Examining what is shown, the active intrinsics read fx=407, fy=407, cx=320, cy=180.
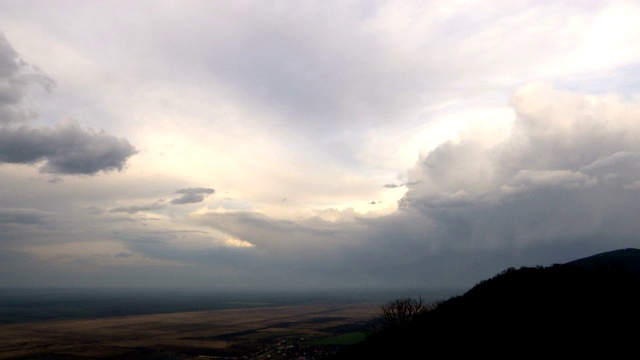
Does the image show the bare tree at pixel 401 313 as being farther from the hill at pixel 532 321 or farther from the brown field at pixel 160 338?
the brown field at pixel 160 338

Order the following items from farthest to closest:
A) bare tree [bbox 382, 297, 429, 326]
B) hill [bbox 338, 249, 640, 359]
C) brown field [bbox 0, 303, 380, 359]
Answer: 1. brown field [bbox 0, 303, 380, 359]
2. bare tree [bbox 382, 297, 429, 326]
3. hill [bbox 338, 249, 640, 359]

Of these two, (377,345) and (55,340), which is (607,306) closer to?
(377,345)

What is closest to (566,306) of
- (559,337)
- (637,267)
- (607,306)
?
(607,306)

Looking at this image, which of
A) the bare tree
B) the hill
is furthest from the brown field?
the hill

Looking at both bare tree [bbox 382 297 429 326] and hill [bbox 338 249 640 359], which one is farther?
bare tree [bbox 382 297 429 326]

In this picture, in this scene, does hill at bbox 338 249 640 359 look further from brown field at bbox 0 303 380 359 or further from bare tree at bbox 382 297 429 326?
brown field at bbox 0 303 380 359

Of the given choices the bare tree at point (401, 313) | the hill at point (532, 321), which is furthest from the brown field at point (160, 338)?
the hill at point (532, 321)
